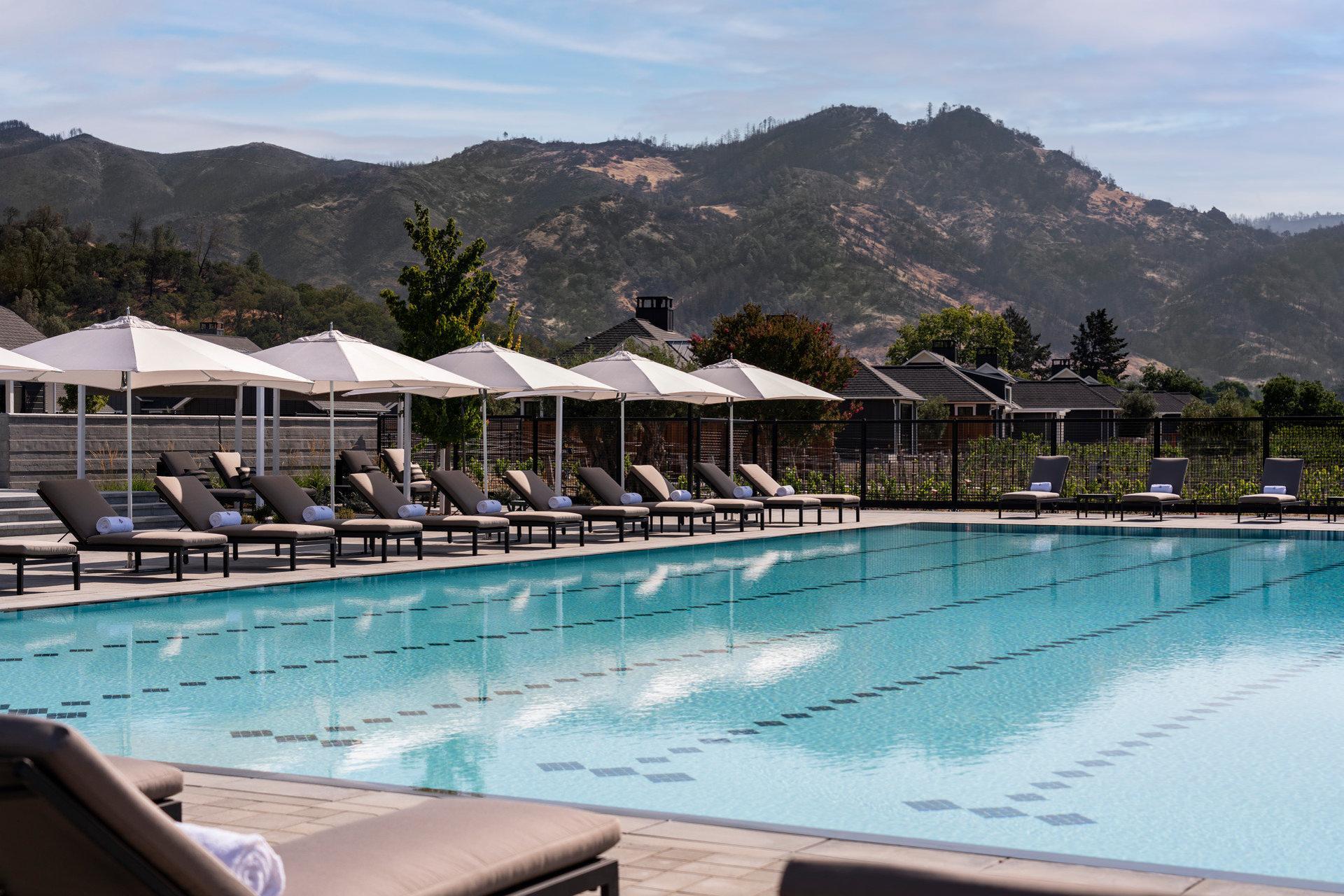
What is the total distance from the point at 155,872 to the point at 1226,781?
4946 mm

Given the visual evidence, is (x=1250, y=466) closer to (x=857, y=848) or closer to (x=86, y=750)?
(x=857, y=848)

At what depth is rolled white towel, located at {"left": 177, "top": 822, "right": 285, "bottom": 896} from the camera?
2.60 meters

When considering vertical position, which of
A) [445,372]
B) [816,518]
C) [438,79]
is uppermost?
[438,79]

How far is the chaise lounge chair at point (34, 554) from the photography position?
461 inches

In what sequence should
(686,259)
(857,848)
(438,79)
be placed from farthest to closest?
(686,259) < (438,79) < (857,848)

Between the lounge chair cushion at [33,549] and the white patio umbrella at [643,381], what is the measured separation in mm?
9025

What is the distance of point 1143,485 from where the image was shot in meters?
24.6

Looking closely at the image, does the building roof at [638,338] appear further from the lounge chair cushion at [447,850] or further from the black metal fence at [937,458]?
the lounge chair cushion at [447,850]

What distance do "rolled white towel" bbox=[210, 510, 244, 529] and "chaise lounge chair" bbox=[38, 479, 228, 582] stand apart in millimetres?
660

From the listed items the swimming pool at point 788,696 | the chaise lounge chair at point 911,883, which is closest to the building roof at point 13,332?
the swimming pool at point 788,696

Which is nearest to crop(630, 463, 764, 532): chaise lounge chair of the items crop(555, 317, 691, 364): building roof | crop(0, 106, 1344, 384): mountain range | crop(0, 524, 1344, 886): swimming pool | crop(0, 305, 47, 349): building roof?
crop(0, 524, 1344, 886): swimming pool

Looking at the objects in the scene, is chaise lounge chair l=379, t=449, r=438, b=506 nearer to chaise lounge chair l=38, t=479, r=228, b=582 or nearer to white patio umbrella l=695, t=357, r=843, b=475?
white patio umbrella l=695, t=357, r=843, b=475

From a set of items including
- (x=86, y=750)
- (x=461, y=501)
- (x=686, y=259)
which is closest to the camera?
(x=86, y=750)

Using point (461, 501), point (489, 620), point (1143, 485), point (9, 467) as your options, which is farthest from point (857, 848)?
point (1143, 485)
